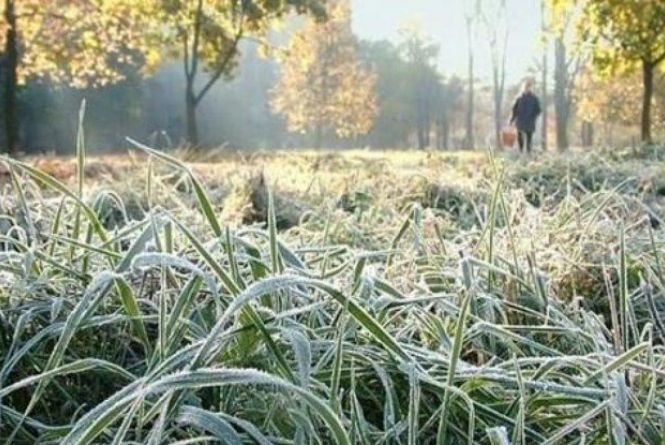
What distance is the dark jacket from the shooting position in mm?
12105

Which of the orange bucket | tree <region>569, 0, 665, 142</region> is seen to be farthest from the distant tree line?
the orange bucket

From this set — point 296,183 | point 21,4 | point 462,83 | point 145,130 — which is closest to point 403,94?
point 462,83

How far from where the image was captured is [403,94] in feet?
155

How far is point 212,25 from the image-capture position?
19.3m

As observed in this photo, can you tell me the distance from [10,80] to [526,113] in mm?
8398

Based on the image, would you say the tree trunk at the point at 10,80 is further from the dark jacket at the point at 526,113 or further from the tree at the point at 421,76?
the tree at the point at 421,76

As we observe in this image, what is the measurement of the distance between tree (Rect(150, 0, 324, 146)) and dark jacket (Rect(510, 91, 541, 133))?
8.78 m

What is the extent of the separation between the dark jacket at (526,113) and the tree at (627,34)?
384 centimetres

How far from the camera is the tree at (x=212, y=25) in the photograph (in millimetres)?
19031

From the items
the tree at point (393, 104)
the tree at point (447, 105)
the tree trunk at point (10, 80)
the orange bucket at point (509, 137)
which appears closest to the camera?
the orange bucket at point (509, 137)

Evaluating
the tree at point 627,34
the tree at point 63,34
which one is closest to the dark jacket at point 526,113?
the tree at point 627,34

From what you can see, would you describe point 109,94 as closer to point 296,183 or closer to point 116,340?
point 296,183

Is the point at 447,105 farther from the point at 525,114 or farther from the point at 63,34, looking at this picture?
the point at 525,114

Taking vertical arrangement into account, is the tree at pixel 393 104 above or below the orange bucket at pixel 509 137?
above
